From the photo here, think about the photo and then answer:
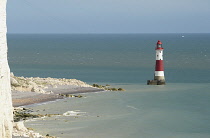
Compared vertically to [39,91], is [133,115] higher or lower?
lower

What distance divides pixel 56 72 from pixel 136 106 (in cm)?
2212

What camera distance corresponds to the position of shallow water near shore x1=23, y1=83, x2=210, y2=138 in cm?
2095

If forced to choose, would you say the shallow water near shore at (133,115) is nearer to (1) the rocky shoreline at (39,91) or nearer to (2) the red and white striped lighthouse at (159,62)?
(1) the rocky shoreline at (39,91)

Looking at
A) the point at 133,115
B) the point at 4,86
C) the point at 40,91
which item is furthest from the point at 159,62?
the point at 4,86

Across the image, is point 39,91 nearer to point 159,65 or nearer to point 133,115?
point 133,115

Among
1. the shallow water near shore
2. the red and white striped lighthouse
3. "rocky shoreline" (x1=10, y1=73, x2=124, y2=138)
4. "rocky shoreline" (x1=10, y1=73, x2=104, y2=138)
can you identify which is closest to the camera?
the shallow water near shore

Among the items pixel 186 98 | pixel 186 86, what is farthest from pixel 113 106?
pixel 186 86

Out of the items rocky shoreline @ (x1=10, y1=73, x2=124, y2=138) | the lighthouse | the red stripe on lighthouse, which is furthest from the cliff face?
the red stripe on lighthouse

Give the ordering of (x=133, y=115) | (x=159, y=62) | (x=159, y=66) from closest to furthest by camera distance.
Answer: (x=133, y=115)
(x=159, y=62)
(x=159, y=66)

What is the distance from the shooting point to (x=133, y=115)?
24859mm

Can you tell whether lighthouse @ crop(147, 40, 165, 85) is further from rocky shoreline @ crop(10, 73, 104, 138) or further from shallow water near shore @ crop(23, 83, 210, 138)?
rocky shoreline @ crop(10, 73, 104, 138)

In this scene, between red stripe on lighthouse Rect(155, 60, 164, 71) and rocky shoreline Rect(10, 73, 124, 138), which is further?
red stripe on lighthouse Rect(155, 60, 164, 71)

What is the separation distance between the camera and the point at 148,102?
1149 inches

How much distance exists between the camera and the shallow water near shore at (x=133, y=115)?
68.7ft
